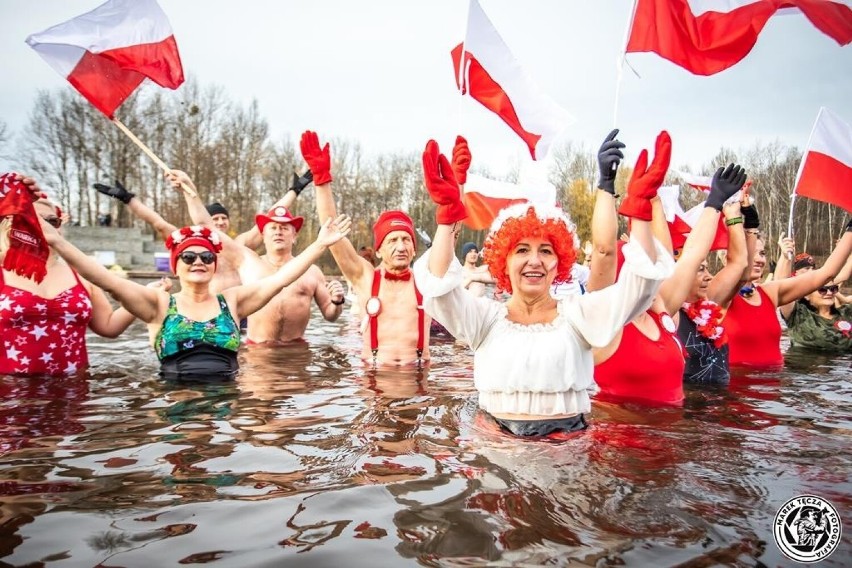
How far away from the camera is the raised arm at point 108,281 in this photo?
4574mm

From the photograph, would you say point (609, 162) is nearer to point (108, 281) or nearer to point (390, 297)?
point (390, 297)

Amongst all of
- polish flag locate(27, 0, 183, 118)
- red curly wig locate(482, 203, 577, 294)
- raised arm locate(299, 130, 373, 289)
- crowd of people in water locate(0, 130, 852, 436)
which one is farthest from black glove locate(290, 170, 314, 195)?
red curly wig locate(482, 203, 577, 294)

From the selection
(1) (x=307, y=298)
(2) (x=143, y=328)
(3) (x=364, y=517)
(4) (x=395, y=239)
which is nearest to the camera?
(3) (x=364, y=517)

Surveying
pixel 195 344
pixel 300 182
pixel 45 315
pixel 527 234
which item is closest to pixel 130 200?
pixel 300 182

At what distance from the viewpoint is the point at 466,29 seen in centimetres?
548

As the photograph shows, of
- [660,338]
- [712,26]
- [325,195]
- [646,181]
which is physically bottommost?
[660,338]

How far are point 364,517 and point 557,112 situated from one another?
14.5ft

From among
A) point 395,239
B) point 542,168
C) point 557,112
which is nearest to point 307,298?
point 395,239

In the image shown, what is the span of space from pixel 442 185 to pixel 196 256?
2.78 m

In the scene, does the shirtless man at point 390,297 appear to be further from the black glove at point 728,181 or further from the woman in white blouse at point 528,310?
the black glove at point 728,181

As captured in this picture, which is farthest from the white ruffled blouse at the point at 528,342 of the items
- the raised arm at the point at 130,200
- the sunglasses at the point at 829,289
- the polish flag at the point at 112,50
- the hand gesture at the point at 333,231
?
the sunglasses at the point at 829,289

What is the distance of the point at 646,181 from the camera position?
2.94 metres

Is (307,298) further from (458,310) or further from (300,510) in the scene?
(300,510)

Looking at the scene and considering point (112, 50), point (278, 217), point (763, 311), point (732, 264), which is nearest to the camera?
point (732, 264)
